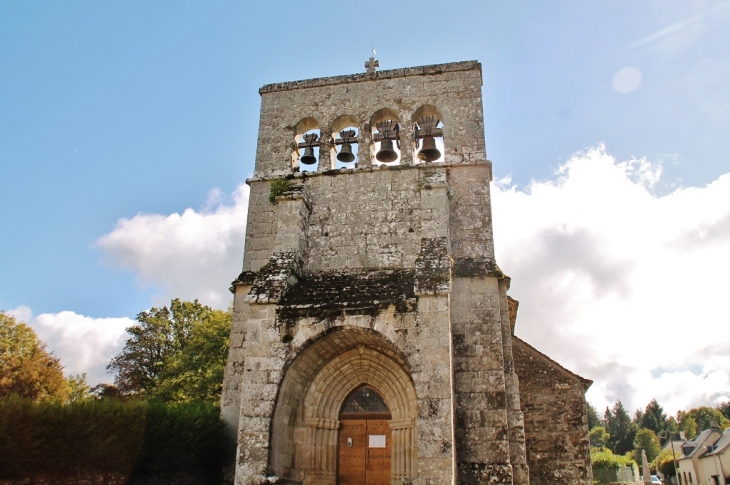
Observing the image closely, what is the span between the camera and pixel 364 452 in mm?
9711

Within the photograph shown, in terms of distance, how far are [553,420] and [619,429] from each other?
74.2m

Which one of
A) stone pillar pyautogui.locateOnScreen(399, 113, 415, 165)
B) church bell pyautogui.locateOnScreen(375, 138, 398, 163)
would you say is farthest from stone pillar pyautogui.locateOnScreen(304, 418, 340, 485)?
church bell pyautogui.locateOnScreen(375, 138, 398, 163)

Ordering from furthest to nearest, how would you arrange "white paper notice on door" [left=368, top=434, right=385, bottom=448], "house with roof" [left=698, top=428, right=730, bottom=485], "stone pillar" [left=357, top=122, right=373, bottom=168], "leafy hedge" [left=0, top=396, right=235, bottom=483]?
"house with roof" [left=698, top=428, right=730, bottom=485]
"stone pillar" [left=357, top=122, right=373, bottom=168]
"white paper notice on door" [left=368, top=434, right=385, bottom=448]
"leafy hedge" [left=0, top=396, right=235, bottom=483]

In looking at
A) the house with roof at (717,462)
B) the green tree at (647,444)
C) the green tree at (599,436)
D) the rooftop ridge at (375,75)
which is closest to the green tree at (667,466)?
the house with roof at (717,462)

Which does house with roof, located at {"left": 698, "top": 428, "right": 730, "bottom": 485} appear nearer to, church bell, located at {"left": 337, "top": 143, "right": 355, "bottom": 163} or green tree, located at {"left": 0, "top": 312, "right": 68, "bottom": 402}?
church bell, located at {"left": 337, "top": 143, "right": 355, "bottom": 163}

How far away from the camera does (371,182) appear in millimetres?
10797

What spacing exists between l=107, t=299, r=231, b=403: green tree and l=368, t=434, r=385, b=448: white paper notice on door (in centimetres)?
1232

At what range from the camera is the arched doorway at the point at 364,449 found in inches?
376

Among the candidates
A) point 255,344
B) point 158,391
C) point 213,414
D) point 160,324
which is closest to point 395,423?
point 255,344

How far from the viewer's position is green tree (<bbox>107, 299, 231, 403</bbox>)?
21.1 meters

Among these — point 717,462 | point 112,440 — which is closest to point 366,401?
point 112,440

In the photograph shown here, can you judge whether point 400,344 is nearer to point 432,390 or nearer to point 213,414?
point 432,390

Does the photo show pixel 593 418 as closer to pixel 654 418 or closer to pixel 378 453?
pixel 654 418

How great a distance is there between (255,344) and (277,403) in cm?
98
